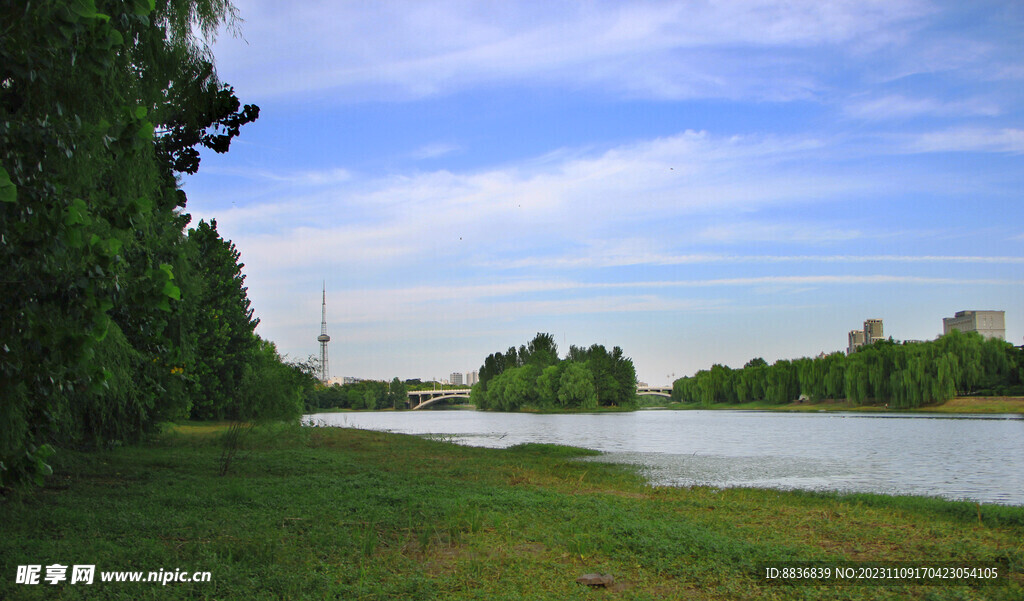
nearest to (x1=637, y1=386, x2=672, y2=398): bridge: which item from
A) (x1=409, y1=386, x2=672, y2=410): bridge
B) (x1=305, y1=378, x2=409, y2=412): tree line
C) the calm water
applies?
(x1=409, y1=386, x2=672, y2=410): bridge

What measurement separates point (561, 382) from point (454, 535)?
302 feet

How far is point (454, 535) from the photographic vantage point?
9.41 meters

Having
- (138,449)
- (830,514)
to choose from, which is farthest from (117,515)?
(138,449)

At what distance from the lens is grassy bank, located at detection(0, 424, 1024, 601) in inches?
273

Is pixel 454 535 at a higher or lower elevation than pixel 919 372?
lower

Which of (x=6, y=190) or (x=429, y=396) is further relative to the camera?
(x=429, y=396)

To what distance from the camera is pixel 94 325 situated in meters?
4.21

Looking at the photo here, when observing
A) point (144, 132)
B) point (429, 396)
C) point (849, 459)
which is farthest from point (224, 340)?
point (429, 396)

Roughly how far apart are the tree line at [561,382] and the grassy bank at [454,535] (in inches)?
3349

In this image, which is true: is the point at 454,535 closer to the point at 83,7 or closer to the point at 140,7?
the point at 140,7

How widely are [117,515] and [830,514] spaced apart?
11.2 m

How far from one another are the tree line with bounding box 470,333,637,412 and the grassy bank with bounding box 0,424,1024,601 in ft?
279

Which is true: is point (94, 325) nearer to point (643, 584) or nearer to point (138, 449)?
point (643, 584)

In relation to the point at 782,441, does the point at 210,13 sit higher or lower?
higher
